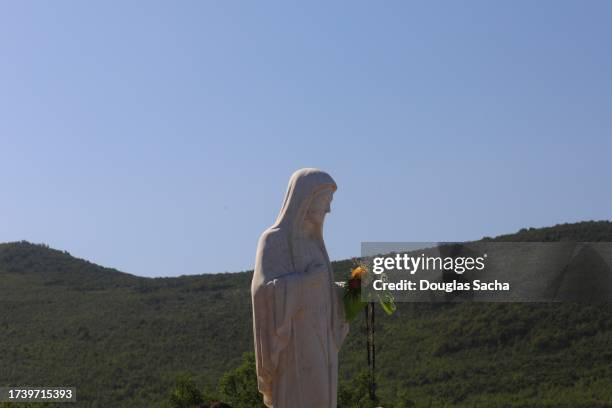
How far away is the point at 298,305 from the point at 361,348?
2961cm

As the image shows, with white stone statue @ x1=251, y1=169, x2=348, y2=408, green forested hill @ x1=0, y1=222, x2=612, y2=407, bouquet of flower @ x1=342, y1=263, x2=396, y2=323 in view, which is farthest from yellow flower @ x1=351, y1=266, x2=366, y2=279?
green forested hill @ x1=0, y1=222, x2=612, y2=407

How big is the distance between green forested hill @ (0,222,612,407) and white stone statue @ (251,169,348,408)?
17.0 m

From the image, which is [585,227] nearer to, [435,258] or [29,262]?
[435,258]

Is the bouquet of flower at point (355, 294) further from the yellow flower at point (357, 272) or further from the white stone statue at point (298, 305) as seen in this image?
the white stone statue at point (298, 305)

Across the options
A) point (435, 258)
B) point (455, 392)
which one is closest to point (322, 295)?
point (435, 258)

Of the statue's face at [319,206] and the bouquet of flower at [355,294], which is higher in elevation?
the statue's face at [319,206]

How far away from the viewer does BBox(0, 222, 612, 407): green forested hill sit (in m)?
38.4

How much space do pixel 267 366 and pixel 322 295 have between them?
969 mm

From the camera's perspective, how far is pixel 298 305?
40.9 ft

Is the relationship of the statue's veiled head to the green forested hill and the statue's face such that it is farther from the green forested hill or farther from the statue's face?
the green forested hill

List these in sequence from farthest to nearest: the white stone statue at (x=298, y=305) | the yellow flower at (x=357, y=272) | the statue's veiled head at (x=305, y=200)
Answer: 1. the yellow flower at (x=357, y=272)
2. the statue's veiled head at (x=305, y=200)
3. the white stone statue at (x=298, y=305)

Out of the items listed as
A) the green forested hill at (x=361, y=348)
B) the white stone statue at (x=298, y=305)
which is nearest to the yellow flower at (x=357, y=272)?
the white stone statue at (x=298, y=305)

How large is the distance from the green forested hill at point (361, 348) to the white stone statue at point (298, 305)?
17011 mm

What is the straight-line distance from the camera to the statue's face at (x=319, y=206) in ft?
41.9
